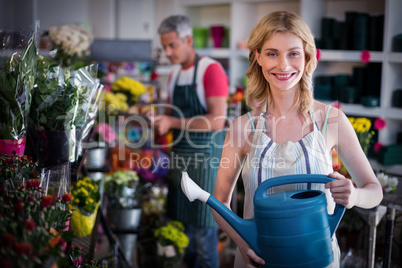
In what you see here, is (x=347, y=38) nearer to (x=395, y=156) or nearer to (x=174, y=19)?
(x=395, y=156)

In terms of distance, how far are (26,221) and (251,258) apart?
0.58m

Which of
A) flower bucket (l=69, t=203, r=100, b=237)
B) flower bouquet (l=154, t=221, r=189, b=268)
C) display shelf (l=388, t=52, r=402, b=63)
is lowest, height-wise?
flower bouquet (l=154, t=221, r=189, b=268)

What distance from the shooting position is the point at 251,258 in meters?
1.21

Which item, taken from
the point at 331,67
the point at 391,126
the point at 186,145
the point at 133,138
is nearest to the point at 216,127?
the point at 186,145

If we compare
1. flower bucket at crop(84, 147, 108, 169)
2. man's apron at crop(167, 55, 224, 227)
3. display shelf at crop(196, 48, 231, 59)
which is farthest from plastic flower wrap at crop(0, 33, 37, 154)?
display shelf at crop(196, 48, 231, 59)

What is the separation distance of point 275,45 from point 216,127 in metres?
1.27

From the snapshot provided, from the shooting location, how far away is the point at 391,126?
3189 mm

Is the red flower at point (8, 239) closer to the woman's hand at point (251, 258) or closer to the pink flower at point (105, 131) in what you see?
the woman's hand at point (251, 258)

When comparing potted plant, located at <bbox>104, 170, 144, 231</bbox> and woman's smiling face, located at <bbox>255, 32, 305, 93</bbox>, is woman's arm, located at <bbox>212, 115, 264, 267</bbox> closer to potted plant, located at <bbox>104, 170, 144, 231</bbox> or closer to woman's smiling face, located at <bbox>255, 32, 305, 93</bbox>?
woman's smiling face, located at <bbox>255, 32, 305, 93</bbox>

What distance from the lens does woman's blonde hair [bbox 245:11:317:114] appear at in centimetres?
131

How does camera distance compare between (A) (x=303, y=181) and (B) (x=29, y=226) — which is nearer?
(B) (x=29, y=226)

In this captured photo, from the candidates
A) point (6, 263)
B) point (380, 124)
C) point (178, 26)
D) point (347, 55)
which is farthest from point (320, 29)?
point (6, 263)

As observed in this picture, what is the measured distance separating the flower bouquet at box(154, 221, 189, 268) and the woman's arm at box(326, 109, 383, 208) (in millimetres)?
1392

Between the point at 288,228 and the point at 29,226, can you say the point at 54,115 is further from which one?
the point at 288,228
